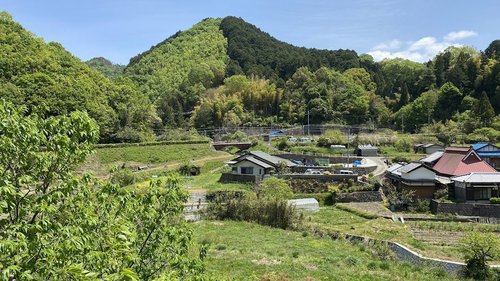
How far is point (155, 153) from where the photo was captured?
4866 cm

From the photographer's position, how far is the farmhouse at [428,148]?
50688mm

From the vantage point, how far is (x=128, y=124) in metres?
58.1

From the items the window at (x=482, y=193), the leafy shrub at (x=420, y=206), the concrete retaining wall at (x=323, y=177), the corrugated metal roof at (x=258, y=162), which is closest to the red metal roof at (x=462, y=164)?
the window at (x=482, y=193)

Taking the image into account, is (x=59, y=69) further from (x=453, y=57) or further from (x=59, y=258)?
(x=453, y=57)

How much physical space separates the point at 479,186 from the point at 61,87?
4866cm

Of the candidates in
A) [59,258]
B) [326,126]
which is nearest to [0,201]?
[59,258]

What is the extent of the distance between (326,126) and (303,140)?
44.9 ft

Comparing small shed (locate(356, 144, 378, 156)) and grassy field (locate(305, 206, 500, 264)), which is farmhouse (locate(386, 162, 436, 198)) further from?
small shed (locate(356, 144, 378, 156))

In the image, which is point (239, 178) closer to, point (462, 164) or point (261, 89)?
point (462, 164)

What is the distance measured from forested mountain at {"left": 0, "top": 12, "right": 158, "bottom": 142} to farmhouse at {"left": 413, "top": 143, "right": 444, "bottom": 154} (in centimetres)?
3762

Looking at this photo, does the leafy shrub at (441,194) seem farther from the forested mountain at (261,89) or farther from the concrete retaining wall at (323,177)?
the forested mountain at (261,89)

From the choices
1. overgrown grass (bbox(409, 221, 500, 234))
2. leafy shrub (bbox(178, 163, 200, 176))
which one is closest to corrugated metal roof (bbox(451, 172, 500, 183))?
overgrown grass (bbox(409, 221, 500, 234))

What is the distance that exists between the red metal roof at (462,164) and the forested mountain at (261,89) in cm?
2708

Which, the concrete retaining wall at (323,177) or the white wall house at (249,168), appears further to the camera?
the white wall house at (249,168)
